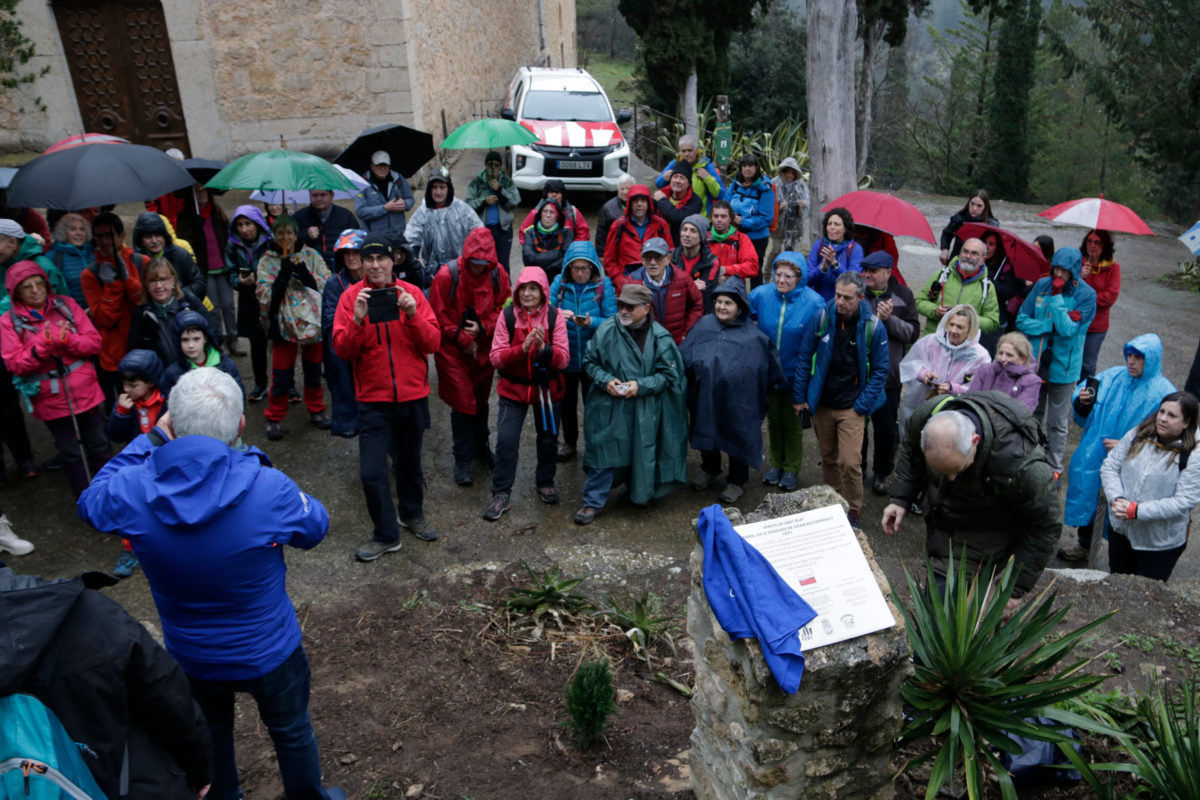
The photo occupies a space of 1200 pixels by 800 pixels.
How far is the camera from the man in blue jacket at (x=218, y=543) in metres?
2.79

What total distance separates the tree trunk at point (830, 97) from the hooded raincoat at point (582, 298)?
310 centimetres

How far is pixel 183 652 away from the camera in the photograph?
301cm

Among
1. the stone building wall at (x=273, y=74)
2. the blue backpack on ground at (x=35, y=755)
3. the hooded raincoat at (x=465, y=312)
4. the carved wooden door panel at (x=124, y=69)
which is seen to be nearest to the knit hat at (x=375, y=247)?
the hooded raincoat at (x=465, y=312)

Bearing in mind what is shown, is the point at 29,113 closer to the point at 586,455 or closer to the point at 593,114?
the point at 593,114

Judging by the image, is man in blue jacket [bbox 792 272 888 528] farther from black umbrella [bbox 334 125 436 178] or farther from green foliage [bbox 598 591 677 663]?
black umbrella [bbox 334 125 436 178]

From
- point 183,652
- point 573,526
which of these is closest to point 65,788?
point 183,652

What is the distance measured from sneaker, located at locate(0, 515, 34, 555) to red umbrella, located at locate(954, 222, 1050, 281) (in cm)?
746

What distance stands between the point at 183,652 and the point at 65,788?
0.86m

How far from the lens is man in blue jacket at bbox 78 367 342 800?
2.79 metres

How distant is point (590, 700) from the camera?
375cm

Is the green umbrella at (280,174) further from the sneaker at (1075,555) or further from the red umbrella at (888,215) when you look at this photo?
the sneaker at (1075,555)

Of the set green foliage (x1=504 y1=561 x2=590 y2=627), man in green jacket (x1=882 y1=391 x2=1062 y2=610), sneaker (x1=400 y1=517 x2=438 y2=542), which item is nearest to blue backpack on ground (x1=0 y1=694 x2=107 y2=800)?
green foliage (x1=504 y1=561 x2=590 y2=627)

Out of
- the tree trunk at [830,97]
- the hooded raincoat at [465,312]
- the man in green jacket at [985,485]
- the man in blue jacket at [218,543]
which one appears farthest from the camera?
A: the tree trunk at [830,97]

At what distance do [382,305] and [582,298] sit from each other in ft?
5.52
